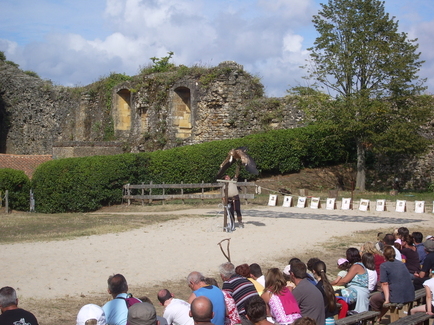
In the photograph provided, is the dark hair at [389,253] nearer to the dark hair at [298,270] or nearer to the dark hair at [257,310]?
the dark hair at [298,270]

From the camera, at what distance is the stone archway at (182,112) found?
96.6 feet

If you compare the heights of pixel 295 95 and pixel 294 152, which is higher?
pixel 295 95

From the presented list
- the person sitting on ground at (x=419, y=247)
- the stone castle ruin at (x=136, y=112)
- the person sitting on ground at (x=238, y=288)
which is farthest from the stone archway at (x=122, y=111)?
the person sitting on ground at (x=238, y=288)

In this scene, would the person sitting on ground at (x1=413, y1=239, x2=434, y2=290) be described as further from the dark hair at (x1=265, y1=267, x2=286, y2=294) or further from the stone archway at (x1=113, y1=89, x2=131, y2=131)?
the stone archway at (x1=113, y1=89, x2=131, y2=131)

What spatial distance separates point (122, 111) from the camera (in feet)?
111

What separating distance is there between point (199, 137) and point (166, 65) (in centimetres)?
668

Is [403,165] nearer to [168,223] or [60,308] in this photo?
[168,223]

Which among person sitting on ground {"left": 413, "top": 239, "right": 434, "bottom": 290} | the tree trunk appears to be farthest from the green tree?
person sitting on ground {"left": 413, "top": 239, "right": 434, "bottom": 290}

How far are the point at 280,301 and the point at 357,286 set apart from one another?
1.95 metres

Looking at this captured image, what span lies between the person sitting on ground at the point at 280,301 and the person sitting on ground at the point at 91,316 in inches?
72.2

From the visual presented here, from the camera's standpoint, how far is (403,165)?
26281mm

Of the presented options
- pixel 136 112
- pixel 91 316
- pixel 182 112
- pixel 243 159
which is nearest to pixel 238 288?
pixel 91 316

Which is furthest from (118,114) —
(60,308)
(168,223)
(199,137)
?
(60,308)

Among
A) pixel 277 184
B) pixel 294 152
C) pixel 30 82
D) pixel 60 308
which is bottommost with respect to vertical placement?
pixel 60 308
